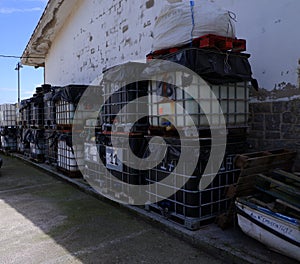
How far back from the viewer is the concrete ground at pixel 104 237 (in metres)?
2.80

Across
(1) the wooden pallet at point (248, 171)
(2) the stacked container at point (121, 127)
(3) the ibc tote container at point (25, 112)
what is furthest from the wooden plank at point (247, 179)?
(3) the ibc tote container at point (25, 112)

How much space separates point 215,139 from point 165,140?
0.58m

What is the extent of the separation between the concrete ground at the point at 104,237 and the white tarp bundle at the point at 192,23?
84.7 inches

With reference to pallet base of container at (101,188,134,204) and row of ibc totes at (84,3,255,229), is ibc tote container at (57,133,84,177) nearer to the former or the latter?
pallet base of container at (101,188,134,204)

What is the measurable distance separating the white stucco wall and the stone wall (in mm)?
301

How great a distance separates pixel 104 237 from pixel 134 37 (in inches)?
202

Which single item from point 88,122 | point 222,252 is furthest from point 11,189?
point 222,252

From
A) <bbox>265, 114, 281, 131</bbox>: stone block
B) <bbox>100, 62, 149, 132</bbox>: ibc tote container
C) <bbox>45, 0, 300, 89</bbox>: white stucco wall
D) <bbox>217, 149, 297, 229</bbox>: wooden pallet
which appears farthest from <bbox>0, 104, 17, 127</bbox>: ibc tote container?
<bbox>217, 149, 297, 229</bbox>: wooden pallet

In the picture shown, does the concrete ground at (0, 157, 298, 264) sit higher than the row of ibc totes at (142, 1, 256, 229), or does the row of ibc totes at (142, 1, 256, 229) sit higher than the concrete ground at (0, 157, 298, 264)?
the row of ibc totes at (142, 1, 256, 229)

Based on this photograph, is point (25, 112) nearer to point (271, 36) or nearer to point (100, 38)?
point (100, 38)

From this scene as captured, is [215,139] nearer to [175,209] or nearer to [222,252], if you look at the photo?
[175,209]

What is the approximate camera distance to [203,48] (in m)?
3.18

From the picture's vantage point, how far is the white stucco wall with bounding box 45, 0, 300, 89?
3.79m

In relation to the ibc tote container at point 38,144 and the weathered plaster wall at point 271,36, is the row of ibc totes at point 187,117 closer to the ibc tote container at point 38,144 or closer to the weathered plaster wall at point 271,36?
the weathered plaster wall at point 271,36
